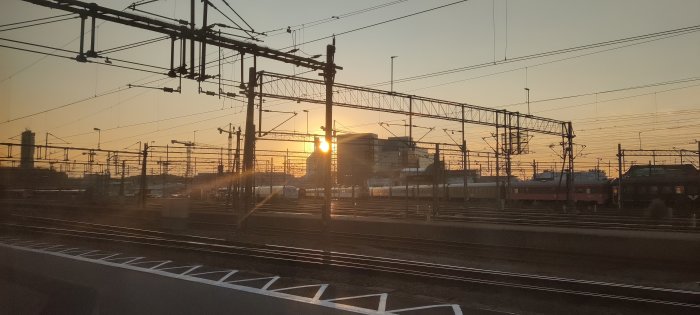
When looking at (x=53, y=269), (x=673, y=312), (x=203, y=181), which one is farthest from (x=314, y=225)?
(x=203, y=181)

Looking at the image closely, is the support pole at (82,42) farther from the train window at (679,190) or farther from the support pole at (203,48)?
the train window at (679,190)

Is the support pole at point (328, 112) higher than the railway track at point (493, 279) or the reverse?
higher

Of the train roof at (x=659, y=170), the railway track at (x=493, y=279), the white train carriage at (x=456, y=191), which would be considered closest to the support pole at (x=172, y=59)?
the railway track at (x=493, y=279)

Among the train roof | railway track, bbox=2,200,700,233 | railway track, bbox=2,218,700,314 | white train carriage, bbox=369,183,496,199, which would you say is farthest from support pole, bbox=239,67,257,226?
the train roof

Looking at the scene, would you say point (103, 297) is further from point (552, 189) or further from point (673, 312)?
point (552, 189)

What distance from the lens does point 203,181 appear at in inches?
3504

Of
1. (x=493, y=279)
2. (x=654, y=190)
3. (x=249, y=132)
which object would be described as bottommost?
(x=493, y=279)

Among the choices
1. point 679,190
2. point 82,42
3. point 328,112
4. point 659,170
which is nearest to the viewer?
point 82,42

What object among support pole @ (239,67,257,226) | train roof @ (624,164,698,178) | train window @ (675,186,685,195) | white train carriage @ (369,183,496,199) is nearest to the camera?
support pole @ (239,67,257,226)

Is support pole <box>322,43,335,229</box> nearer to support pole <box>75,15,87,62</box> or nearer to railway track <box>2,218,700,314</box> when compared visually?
railway track <box>2,218,700,314</box>

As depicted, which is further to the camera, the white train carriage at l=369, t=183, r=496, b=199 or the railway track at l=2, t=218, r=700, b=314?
the white train carriage at l=369, t=183, r=496, b=199

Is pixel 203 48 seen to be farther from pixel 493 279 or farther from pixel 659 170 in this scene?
pixel 659 170

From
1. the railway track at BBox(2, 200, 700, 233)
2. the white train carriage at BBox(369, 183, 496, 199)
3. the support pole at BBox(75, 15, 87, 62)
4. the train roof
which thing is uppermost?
the support pole at BBox(75, 15, 87, 62)

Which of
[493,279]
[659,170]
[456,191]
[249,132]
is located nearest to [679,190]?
[659,170]
